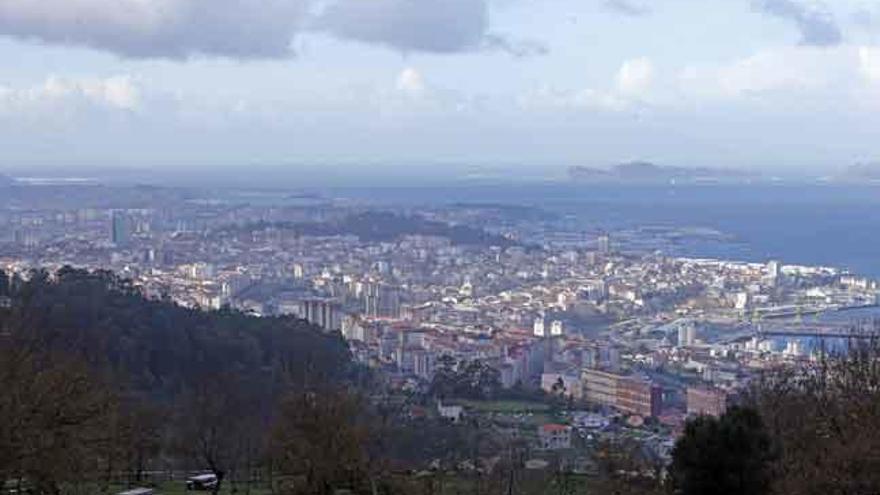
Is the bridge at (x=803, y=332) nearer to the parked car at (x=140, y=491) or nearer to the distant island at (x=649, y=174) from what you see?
the parked car at (x=140, y=491)

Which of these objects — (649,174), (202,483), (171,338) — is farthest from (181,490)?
(649,174)

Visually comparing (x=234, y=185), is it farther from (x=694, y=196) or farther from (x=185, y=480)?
(x=185, y=480)

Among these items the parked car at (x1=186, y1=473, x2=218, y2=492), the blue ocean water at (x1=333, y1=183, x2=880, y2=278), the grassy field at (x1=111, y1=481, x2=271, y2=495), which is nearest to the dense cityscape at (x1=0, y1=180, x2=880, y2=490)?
the blue ocean water at (x1=333, y1=183, x2=880, y2=278)

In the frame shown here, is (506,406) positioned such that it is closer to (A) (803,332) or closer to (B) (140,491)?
(A) (803,332)

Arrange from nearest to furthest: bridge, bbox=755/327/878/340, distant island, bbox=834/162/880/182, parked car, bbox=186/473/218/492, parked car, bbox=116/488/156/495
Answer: parked car, bbox=116/488/156/495 → parked car, bbox=186/473/218/492 → bridge, bbox=755/327/878/340 → distant island, bbox=834/162/880/182

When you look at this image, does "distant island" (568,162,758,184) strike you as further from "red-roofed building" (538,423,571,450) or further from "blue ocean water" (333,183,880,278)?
"red-roofed building" (538,423,571,450)

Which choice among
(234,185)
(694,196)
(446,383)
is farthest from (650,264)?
(234,185)
